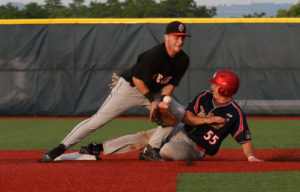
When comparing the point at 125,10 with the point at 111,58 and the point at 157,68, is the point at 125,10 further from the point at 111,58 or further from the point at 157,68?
the point at 157,68

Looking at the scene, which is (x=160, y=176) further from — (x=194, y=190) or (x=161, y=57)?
(x=161, y=57)

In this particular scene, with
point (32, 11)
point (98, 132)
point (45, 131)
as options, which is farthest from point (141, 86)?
point (32, 11)

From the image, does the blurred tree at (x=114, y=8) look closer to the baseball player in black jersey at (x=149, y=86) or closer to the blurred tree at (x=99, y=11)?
the blurred tree at (x=99, y=11)

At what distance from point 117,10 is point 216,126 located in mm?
72733

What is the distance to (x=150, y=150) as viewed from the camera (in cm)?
608

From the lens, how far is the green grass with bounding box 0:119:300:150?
338 inches

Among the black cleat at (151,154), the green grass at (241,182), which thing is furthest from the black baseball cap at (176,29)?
the green grass at (241,182)

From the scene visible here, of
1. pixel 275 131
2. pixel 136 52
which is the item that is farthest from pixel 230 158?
pixel 136 52

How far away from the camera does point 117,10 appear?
255 ft

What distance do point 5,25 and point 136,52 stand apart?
3166 mm

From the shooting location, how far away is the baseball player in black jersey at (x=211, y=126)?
5941 millimetres

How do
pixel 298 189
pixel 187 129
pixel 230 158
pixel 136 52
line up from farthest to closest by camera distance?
pixel 136 52
pixel 230 158
pixel 187 129
pixel 298 189

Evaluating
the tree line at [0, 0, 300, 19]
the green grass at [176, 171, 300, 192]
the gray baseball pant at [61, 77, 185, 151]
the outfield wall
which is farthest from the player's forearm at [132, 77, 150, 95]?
the tree line at [0, 0, 300, 19]

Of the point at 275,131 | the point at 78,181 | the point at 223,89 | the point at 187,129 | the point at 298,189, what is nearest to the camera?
the point at 298,189
